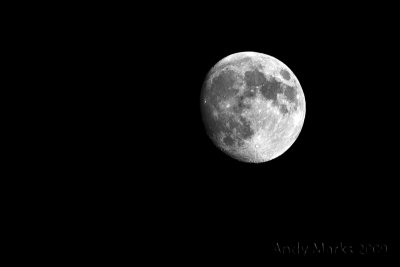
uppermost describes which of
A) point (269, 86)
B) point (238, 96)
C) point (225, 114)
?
point (269, 86)

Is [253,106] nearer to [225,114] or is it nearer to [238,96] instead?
[238,96]

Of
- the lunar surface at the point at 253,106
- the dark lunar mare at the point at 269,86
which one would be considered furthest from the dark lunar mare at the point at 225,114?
the dark lunar mare at the point at 269,86

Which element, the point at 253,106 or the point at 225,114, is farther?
the point at 225,114

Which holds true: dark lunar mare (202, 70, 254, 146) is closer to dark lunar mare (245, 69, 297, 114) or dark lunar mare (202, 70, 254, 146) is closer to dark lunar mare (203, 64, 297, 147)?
dark lunar mare (203, 64, 297, 147)

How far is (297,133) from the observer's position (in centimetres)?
347

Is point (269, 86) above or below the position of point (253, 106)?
above

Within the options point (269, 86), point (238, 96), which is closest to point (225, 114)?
point (238, 96)

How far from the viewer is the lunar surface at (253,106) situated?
309cm

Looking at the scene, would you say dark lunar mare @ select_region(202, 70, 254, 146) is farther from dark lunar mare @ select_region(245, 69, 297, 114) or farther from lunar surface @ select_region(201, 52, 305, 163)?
dark lunar mare @ select_region(245, 69, 297, 114)

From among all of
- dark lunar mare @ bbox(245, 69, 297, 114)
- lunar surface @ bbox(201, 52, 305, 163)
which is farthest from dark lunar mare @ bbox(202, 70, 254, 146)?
dark lunar mare @ bbox(245, 69, 297, 114)

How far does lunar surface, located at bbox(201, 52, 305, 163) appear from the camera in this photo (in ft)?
10.1

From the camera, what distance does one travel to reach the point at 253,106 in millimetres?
3062

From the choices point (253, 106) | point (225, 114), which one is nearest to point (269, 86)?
point (253, 106)

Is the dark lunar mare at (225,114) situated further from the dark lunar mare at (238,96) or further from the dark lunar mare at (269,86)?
the dark lunar mare at (269,86)
